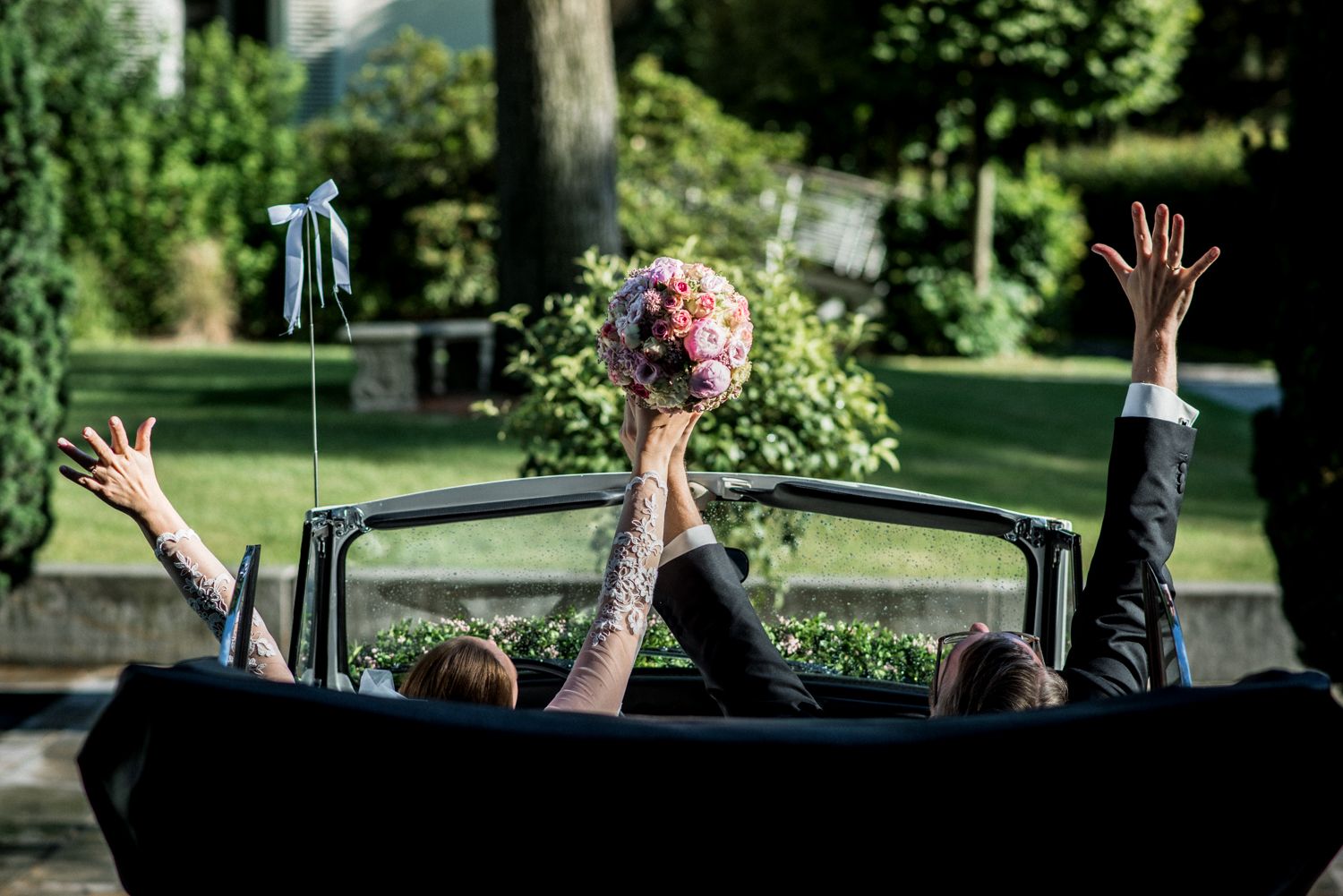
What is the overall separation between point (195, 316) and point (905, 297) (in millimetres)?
7638

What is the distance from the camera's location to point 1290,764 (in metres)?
1.66

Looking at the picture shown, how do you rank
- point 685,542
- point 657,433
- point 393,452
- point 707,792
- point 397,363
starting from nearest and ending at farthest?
point 707,792 < point 657,433 < point 685,542 < point 393,452 < point 397,363

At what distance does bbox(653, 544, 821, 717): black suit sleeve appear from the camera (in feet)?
8.07

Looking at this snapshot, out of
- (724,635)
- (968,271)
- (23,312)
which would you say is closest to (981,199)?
(968,271)

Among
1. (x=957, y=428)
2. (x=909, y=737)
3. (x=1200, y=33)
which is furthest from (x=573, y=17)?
(x=1200, y=33)

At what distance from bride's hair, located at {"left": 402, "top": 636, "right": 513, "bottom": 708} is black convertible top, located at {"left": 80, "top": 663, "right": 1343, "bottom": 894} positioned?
576mm

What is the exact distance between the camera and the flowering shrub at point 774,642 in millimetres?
2955

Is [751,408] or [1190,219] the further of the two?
[1190,219]

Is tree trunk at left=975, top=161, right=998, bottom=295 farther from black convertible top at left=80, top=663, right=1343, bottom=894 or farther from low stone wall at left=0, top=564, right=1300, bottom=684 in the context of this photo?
black convertible top at left=80, top=663, right=1343, bottom=894

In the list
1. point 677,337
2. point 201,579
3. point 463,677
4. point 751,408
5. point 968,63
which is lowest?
point 463,677

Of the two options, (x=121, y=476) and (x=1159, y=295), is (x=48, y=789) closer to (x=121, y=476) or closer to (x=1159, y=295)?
(x=121, y=476)

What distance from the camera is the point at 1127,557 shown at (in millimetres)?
2416

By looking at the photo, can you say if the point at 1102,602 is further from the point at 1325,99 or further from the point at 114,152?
the point at 114,152

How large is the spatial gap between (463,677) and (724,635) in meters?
0.48
